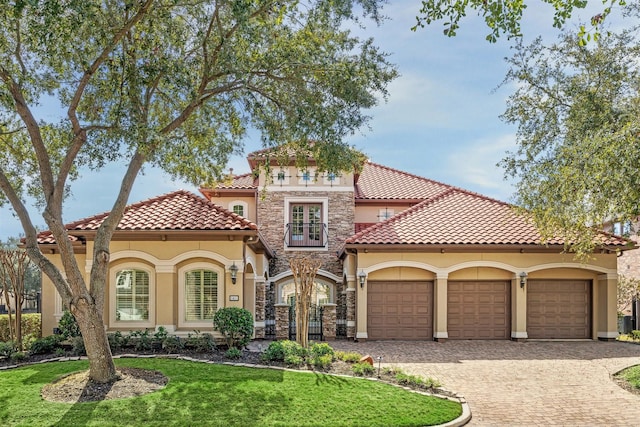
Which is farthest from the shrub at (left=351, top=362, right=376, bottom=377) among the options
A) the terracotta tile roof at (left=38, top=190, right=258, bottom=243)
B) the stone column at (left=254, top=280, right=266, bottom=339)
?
the stone column at (left=254, top=280, right=266, bottom=339)

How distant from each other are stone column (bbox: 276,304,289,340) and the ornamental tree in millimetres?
7006

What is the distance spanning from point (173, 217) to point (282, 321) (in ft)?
16.8

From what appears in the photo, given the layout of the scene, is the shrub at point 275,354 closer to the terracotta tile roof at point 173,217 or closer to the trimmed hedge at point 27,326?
the terracotta tile roof at point 173,217

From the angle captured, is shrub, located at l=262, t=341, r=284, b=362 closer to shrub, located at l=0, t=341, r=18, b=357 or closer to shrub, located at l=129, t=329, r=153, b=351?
shrub, located at l=129, t=329, r=153, b=351

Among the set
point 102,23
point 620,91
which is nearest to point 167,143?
point 102,23

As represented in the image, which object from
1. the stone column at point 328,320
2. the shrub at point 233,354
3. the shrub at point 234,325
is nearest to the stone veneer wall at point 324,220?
the stone column at point 328,320

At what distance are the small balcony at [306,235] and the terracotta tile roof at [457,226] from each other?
135 inches

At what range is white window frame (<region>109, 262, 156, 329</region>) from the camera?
15.3 metres

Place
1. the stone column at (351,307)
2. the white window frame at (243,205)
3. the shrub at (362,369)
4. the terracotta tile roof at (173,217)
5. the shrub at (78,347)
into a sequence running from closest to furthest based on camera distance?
the shrub at (362,369) < the shrub at (78,347) < the terracotta tile roof at (173,217) < the stone column at (351,307) < the white window frame at (243,205)

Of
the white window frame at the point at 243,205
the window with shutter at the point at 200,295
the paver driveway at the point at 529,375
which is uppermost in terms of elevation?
the white window frame at the point at 243,205

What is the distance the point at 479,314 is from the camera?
59.5 ft

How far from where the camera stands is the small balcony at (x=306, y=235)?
71.4ft

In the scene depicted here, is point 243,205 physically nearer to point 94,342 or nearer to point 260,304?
point 260,304

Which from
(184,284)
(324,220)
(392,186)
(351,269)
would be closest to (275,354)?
(184,284)
